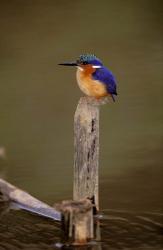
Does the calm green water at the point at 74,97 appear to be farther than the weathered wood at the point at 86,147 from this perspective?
Yes

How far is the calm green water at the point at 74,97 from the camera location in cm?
613

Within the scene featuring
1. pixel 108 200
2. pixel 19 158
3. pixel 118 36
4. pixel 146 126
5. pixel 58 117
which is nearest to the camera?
pixel 108 200

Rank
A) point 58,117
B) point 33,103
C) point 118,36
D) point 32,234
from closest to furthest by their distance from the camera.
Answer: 1. point 32,234
2. point 58,117
3. point 33,103
4. point 118,36

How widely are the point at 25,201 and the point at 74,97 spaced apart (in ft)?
11.7

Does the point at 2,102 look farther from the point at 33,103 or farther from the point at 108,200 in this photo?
the point at 108,200

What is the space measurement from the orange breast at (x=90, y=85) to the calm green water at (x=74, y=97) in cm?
90

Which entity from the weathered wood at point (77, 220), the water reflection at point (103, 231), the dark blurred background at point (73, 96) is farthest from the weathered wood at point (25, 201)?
the weathered wood at point (77, 220)

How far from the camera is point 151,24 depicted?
1227cm

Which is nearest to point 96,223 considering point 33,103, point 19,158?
point 19,158

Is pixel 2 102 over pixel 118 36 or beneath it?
beneath

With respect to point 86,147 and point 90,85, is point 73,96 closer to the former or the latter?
point 90,85

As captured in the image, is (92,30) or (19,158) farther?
(92,30)

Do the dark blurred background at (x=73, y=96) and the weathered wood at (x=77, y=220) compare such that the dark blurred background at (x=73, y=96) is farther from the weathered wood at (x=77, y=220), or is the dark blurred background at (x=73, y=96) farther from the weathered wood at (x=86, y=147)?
the weathered wood at (x=77, y=220)

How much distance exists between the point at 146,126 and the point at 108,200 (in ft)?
6.68
